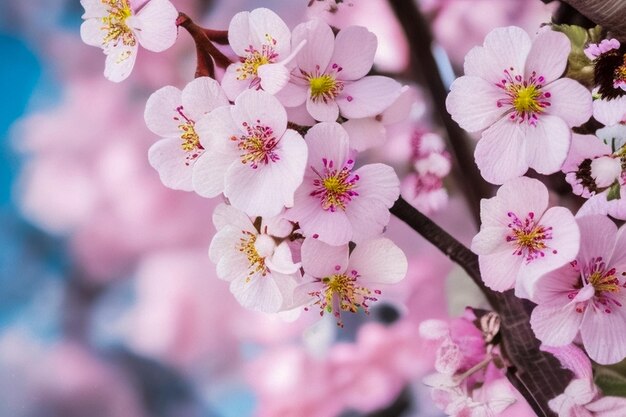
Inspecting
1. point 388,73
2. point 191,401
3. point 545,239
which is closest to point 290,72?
point 388,73

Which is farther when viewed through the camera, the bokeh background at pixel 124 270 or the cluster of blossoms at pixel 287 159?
the bokeh background at pixel 124 270

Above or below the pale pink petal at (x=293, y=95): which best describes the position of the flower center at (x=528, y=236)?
below

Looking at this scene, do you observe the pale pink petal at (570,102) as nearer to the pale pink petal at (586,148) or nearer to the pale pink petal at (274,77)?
the pale pink petal at (586,148)

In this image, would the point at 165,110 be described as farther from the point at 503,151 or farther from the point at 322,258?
the point at 503,151

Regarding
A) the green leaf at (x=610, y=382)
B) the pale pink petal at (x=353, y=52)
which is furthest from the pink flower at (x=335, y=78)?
the green leaf at (x=610, y=382)

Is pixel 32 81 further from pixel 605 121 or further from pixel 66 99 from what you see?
pixel 605 121

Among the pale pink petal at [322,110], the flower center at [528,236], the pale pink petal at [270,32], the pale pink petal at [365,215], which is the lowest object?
the flower center at [528,236]

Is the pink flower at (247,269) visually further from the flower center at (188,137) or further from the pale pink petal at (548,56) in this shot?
the pale pink petal at (548,56)
